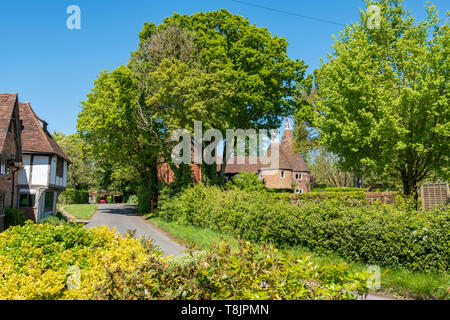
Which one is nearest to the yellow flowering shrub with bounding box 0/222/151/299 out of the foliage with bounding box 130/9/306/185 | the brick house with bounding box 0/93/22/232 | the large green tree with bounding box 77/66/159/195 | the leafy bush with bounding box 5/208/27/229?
the brick house with bounding box 0/93/22/232

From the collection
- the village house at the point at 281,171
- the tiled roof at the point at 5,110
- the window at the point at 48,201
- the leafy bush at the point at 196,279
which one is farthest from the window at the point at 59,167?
the village house at the point at 281,171

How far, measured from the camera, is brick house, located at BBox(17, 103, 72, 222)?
85.4ft

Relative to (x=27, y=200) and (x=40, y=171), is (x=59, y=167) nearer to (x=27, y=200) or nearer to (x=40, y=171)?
(x=40, y=171)

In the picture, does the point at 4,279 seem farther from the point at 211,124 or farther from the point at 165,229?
the point at 211,124

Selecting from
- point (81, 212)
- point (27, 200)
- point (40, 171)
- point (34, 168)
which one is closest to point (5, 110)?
point (34, 168)

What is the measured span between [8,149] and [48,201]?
10.1m

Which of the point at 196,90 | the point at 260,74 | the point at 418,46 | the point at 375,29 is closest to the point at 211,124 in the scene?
the point at 196,90

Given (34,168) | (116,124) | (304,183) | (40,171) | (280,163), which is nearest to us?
(34,168)

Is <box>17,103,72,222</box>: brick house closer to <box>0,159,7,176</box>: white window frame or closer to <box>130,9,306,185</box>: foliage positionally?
<box>0,159,7,176</box>: white window frame

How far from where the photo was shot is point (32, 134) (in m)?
27.6

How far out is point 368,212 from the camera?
1127cm

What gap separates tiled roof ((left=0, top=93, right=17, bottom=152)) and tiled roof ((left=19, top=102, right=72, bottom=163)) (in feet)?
16.8
